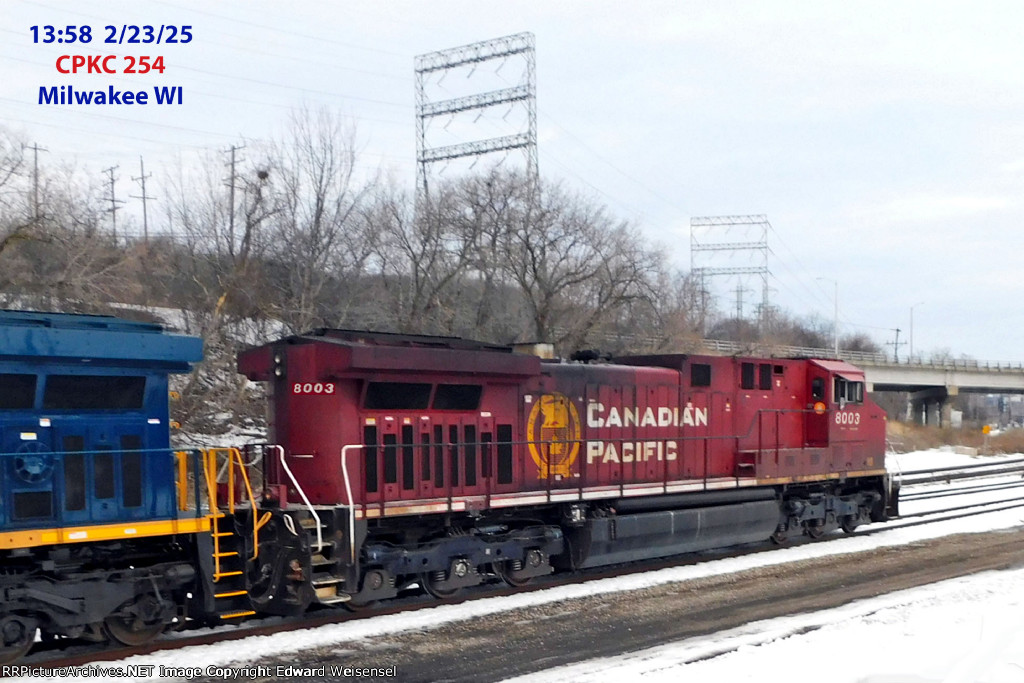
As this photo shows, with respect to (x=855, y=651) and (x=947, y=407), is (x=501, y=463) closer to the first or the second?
(x=855, y=651)

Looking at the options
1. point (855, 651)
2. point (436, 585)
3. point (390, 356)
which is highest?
point (390, 356)

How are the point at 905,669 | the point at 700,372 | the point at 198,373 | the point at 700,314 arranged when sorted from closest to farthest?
the point at 905,669 < the point at 700,372 < the point at 198,373 < the point at 700,314

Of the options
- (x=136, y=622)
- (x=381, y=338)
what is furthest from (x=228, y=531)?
(x=381, y=338)

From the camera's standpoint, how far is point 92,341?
30.9 feet

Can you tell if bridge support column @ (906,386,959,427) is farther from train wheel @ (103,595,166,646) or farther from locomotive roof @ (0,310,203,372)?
train wheel @ (103,595,166,646)

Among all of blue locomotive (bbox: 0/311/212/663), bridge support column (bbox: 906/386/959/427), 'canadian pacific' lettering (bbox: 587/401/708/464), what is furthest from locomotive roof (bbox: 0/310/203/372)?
bridge support column (bbox: 906/386/959/427)

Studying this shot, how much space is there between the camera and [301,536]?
1101 cm

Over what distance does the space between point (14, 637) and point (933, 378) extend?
239 feet

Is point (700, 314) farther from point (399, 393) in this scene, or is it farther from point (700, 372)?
point (399, 393)

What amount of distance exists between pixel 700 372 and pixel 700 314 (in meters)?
30.3

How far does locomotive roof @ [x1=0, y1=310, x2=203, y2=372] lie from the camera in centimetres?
896

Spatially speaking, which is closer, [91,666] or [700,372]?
[91,666]

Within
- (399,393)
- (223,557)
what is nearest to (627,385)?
(399,393)

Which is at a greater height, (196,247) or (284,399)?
(196,247)
